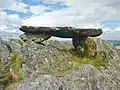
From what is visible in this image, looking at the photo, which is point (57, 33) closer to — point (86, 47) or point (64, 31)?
point (64, 31)

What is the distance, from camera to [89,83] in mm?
18969

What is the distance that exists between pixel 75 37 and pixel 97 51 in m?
2.31

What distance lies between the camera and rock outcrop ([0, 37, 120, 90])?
710 inches

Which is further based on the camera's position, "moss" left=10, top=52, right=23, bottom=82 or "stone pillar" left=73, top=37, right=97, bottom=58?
"stone pillar" left=73, top=37, right=97, bottom=58

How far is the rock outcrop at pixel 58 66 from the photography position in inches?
710

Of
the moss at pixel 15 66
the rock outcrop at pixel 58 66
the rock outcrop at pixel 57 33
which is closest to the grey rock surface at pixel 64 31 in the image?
the rock outcrop at pixel 57 33

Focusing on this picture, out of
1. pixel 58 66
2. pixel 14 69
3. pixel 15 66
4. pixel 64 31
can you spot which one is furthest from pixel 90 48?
pixel 14 69

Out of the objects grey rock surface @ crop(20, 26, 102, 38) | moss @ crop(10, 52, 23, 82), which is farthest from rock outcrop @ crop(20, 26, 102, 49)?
moss @ crop(10, 52, 23, 82)

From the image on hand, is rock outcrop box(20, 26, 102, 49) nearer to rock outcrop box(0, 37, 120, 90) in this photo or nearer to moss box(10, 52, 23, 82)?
rock outcrop box(0, 37, 120, 90)

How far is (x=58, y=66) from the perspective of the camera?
20781 mm

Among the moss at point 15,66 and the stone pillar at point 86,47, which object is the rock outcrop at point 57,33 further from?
the moss at point 15,66

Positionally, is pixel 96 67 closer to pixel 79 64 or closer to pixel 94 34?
pixel 79 64

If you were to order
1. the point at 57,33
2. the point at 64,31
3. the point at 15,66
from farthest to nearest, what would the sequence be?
1. the point at 57,33
2. the point at 64,31
3. the point at 15,66

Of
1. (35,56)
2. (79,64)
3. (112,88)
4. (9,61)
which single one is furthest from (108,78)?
(9,61)
